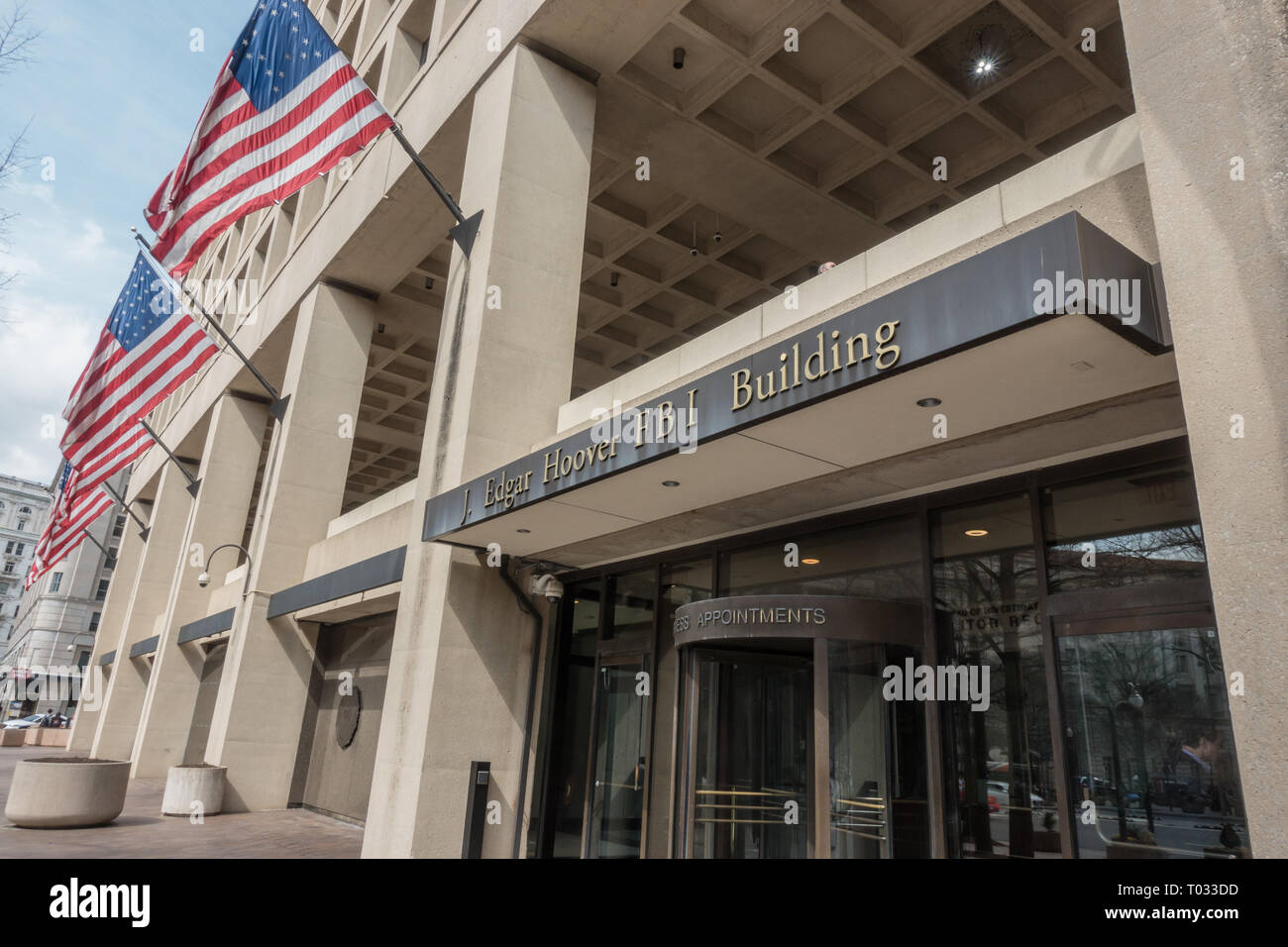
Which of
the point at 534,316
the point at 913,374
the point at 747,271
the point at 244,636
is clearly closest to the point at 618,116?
the point at 534,316

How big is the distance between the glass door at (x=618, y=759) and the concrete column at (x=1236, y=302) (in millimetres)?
7071

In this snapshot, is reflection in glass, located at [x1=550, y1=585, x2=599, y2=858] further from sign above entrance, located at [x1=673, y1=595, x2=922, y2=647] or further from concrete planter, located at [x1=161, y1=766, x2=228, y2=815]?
concrete planter, located at [x1=161, y1=766, x2=228, y2=815]

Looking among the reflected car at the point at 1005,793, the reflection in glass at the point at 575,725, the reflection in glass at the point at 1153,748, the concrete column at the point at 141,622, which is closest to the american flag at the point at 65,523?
the concrete column at the point at 141,622

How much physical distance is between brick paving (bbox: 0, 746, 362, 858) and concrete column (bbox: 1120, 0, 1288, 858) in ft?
36.9

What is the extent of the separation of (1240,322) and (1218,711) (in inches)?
111

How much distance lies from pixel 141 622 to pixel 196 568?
805 centimetres

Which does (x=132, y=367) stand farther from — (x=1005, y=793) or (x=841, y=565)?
(x=1005, y=793)

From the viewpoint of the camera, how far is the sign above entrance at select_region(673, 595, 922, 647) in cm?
684

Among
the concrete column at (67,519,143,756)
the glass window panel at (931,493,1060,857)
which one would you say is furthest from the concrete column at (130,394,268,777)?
the glass window panel at (931,493,1060,857)

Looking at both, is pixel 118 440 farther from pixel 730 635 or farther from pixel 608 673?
pixel 730 635

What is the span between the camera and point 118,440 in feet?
59.0

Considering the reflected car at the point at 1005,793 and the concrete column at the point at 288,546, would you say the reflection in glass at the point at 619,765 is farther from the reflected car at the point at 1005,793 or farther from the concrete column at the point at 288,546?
the concrete column at the point at 288,546

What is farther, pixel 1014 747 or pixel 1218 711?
pixel 1014 747

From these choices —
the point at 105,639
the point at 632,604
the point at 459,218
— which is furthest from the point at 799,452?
the point at 105,639
